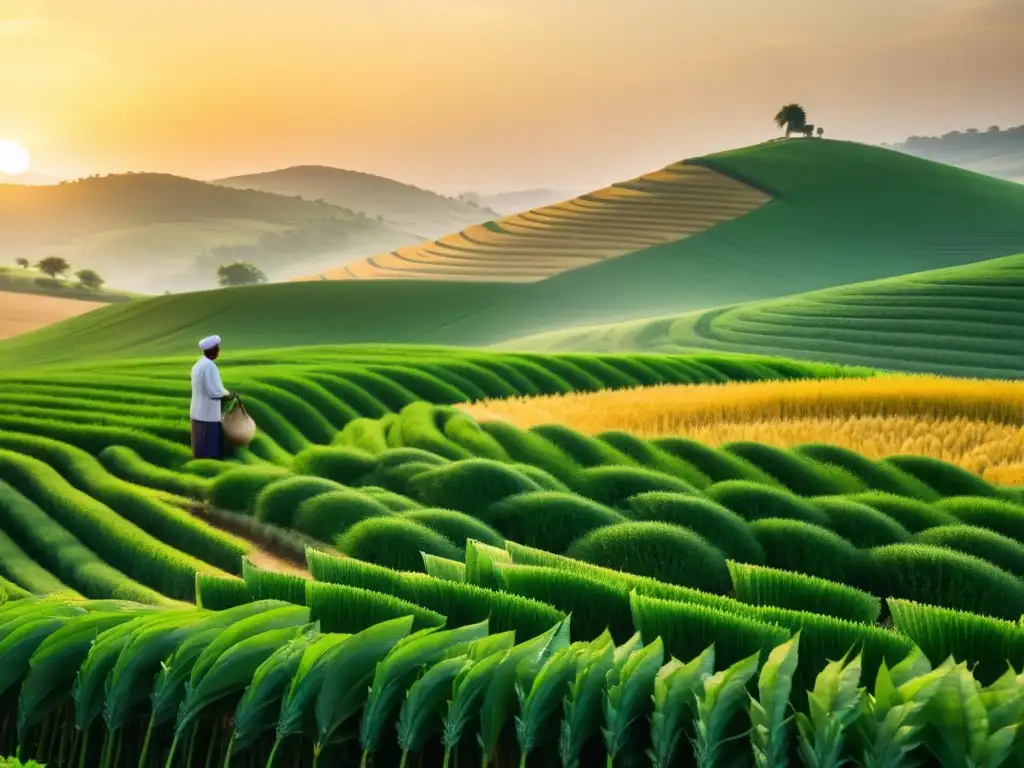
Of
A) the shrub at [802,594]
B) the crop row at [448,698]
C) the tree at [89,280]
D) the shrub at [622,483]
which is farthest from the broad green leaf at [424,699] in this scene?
the tree at [89,280]

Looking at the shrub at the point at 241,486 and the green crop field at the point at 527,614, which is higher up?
the green crop field at the point at 527,614

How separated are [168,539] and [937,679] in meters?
5.92

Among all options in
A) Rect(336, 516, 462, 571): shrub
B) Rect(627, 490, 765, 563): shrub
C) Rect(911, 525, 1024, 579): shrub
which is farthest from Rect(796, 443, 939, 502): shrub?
Rect(336, 516, 462, 571): shrub

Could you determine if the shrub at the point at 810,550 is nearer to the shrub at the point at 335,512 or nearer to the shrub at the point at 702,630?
the shrub at the point at 335,512

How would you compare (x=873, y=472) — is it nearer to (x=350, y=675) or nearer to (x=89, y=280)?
(x=350, y=675)

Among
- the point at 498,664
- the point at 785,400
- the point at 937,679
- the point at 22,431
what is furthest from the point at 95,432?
the point at 937,679

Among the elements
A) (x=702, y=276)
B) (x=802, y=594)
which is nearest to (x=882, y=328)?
(x=702, y=276)

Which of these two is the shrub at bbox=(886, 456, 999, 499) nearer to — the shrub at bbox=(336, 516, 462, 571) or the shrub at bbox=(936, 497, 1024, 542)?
the shrub at bbox=(936, 497, 1024, 542)

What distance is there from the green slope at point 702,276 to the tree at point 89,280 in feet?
62.1

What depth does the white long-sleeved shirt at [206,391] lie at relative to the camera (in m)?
8.41

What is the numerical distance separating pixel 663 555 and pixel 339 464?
3.18 m

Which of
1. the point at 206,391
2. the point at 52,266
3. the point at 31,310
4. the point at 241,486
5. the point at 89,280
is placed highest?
the point at 52,266

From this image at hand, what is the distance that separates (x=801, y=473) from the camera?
6582 millimetres

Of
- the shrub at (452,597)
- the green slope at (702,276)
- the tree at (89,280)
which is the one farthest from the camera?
the tree at (89,280)
